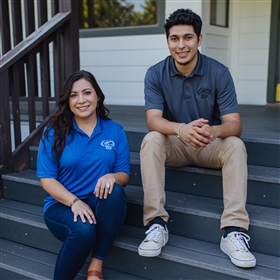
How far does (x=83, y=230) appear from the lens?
6.09 ft

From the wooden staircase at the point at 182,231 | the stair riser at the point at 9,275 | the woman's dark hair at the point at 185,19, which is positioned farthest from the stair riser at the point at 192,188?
the woman's dark hair at the point at 185,19

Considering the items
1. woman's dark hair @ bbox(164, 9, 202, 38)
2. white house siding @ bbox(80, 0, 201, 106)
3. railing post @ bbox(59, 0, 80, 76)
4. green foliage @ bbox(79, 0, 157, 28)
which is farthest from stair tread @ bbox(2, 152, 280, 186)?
green foliage @ bbox(79, 0, 157, 28)

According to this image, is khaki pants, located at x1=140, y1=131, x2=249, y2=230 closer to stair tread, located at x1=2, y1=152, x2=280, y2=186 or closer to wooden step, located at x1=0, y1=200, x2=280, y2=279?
stair tread, located at x1=2, y1=152, x2=280, y2=186

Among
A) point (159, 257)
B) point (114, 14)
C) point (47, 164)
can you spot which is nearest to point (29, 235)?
point (47, 164)

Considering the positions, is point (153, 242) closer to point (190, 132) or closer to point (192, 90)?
point (190, 132)

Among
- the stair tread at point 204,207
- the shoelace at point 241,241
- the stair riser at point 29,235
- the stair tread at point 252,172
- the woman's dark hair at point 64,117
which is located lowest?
the stair riser at point 29,235

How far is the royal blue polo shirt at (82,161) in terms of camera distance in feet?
6.73

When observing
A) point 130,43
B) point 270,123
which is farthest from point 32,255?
point 130,43

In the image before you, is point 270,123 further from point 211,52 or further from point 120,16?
point 120,16

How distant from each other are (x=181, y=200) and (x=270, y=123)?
1257 millimetres

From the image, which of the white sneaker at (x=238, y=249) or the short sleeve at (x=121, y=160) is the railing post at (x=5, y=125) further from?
the white sneaker at (x=238, y=249)

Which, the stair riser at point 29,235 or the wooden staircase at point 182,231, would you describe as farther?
the stair riser at point 29,235

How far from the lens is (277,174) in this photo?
2230 millimetres

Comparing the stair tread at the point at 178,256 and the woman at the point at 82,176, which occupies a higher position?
the woman at the point at 82,176
